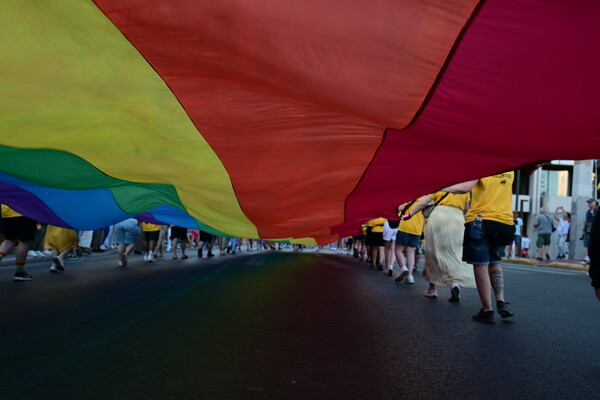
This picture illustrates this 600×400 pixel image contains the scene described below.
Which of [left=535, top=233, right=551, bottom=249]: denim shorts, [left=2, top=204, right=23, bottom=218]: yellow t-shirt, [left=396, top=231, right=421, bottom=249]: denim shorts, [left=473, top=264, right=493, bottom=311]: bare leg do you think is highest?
[left=535, top=233, right=551, bottom=249]: denim shorts

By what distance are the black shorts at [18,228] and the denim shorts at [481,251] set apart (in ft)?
20.0

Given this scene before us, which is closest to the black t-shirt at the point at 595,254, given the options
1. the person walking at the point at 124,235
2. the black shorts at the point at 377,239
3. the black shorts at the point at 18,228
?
the black shorts at the point at 18,228

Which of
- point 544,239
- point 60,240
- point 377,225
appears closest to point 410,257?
point 377,225

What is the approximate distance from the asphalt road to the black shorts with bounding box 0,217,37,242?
0.71 metres

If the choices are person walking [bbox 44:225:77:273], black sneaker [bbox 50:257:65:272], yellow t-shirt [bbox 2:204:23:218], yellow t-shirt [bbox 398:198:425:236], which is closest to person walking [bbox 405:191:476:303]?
yellow t-shirt [bbox 398:198:425:236]

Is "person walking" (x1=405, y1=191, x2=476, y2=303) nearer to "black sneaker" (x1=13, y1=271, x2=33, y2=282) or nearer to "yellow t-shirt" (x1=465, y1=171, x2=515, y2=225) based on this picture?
"yellow t-shirt" (x1=465, y1=171, x2=515, y2=225)

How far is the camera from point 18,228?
24.2 ft

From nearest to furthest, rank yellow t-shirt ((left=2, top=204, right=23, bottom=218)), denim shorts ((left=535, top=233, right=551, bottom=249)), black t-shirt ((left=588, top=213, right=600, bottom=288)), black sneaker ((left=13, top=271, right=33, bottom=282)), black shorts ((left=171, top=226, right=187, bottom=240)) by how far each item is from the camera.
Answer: black t-shirt ((left=588, top=213, right=600, bottom=288)) < yellow t-shirt ((left=2, top=204, right=23, bottom=218)) < black sneaker ((left=13, top=271, right=33, bottom=282)) < black shorts ((left=171, top=226, right=187, bottom=240)) < denim shorts ((left=535, top=233, right=551, bottom=249))

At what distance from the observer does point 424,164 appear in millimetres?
3652

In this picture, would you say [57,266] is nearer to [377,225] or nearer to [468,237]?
[377,225]

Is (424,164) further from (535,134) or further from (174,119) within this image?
(174,119)

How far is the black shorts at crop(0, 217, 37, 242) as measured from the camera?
7.34 metres

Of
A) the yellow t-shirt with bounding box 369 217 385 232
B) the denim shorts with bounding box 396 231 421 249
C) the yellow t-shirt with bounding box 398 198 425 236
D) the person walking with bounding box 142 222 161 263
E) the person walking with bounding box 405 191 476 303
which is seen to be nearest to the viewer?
the person walking with bounding box 405 191 476 303

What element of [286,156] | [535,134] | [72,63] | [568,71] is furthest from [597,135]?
[72,63]
